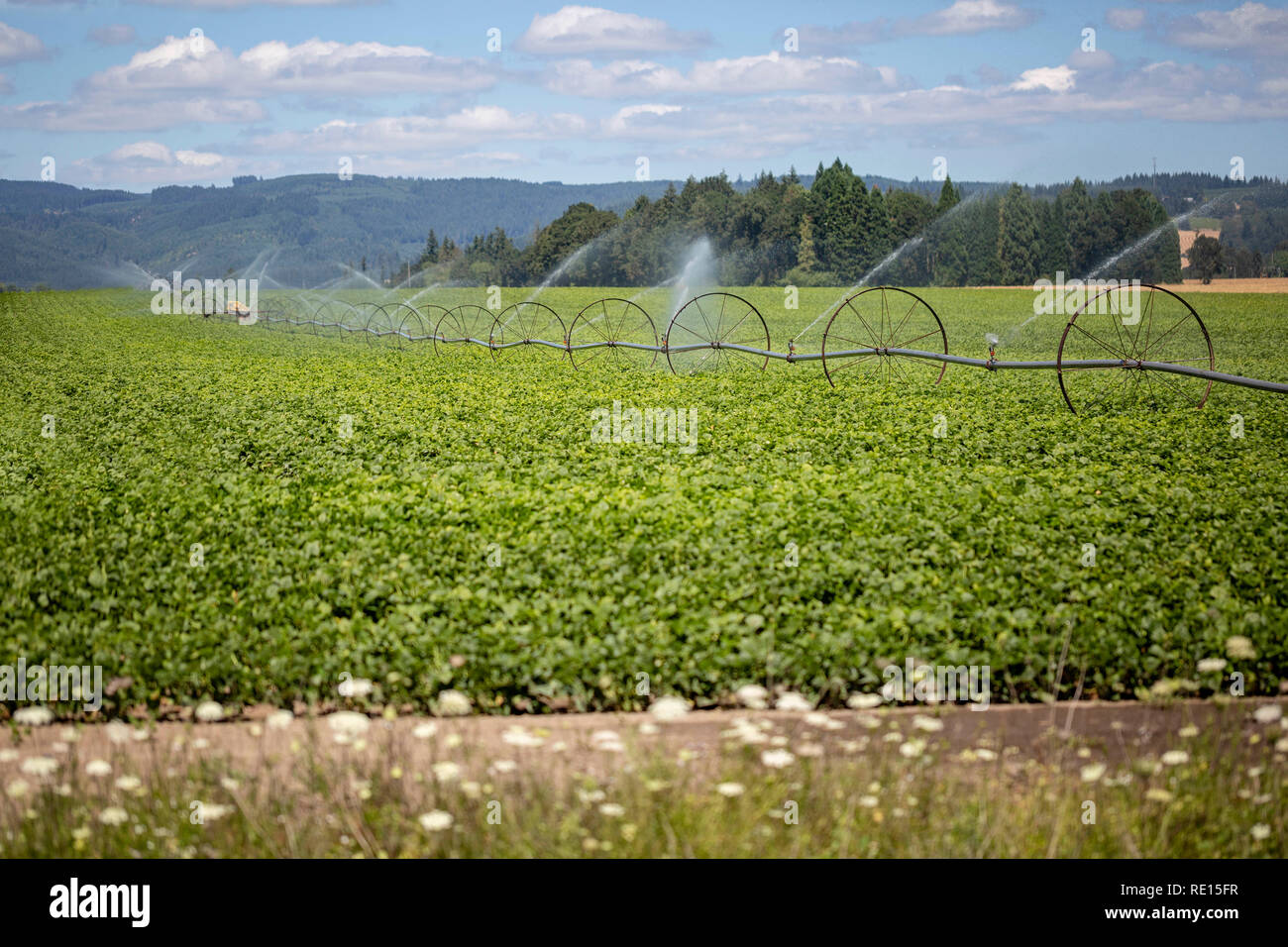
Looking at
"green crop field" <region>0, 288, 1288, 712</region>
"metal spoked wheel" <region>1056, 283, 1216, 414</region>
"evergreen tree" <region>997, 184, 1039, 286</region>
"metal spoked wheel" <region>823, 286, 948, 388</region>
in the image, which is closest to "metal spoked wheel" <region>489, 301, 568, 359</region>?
"metal spoked wheel" <region>823, 286, 948, 388</region>

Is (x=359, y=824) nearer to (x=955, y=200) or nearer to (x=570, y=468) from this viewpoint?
(x=570, y=468)

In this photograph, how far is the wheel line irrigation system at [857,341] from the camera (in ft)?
50.6

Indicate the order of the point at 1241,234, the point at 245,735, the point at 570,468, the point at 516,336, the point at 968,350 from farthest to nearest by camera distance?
the point at 1241,234 < the point at 516,336 < the point at 968,350 < the point at 570,468 < the point at 245,735

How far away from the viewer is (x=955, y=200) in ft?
276

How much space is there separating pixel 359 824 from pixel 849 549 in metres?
4.23

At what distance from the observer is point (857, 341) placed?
2480 centimetres

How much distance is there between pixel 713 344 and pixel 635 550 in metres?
11.1

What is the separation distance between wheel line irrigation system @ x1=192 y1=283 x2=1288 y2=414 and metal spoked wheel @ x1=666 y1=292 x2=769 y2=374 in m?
0.05

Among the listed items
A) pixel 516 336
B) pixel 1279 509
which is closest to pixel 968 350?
pixel 516 336

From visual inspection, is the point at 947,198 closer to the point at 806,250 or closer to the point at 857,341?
the point at 806,250

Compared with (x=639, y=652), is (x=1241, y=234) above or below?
above
